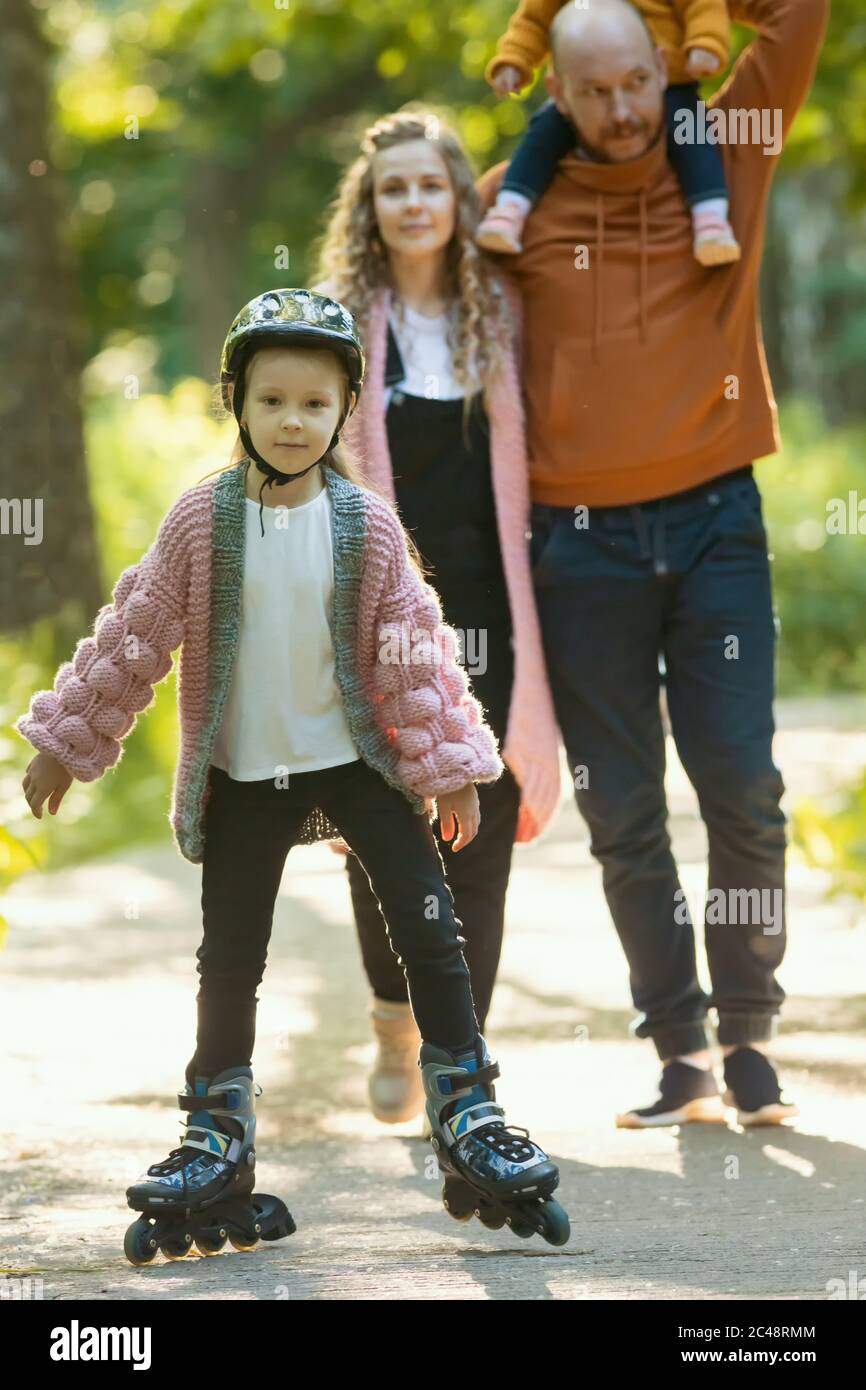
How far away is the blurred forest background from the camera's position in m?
10.0

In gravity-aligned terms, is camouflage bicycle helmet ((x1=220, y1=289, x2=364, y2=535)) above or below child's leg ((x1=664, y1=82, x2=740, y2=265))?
below

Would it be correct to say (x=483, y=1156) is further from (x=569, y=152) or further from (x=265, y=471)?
(x=569, y=152)

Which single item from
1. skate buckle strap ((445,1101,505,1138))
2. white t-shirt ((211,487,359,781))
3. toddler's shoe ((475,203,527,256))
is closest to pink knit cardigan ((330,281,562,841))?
toddler's shoe ((475,203,527,256))

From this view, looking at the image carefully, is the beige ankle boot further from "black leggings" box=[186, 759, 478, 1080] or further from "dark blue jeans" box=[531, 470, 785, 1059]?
"black leggings" box=[186, 759, 478, 1080]

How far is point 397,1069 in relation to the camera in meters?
4.80

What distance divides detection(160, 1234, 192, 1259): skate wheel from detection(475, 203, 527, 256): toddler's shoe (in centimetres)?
227

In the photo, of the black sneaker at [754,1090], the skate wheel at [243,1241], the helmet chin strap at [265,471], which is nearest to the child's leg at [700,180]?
the helmet chin strap at [265,471]

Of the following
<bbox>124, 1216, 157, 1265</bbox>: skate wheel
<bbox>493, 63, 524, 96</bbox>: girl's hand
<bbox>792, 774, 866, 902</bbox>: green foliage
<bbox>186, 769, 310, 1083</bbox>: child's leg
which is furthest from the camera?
<bbox>792, 774, 866, 902</bbox>: green foliage

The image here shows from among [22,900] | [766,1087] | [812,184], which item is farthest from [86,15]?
[766,1087]

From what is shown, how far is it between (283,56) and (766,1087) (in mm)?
20509

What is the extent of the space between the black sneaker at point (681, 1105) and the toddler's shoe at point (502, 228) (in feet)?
6.22

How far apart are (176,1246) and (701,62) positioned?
2749 mm

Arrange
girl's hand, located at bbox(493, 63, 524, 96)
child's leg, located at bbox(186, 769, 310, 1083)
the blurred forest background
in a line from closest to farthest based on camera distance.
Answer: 1. child's leg, located at bbox(186, 769, 310, 1083)
2. girl's hand, located at bbox(493, 63, 524, 96)
3. the blurred forest background
